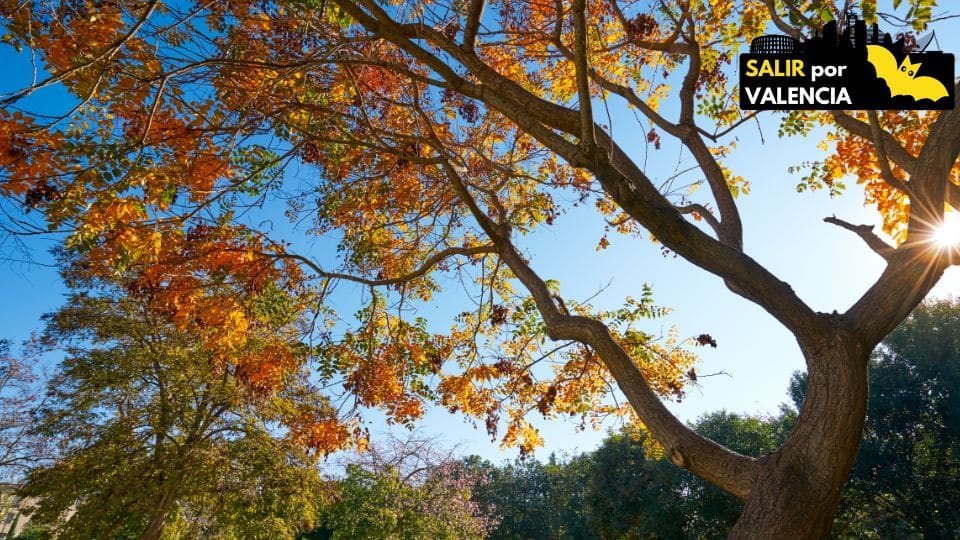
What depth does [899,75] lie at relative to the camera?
4328 millimetres

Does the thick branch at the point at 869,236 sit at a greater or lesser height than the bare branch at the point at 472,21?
lesser

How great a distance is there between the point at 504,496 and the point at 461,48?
31.9m

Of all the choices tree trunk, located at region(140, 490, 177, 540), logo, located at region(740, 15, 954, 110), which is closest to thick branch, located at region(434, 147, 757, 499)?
→ logo, located at region(740, 15, 954, 110)

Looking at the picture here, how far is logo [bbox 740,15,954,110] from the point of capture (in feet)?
13.5

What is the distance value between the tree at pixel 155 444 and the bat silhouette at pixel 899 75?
1161 centimetres

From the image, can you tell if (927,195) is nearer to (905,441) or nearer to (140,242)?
(140,242)

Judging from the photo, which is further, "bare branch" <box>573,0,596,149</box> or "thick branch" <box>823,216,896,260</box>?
"thick branch" <box>823,216,896,260</box>

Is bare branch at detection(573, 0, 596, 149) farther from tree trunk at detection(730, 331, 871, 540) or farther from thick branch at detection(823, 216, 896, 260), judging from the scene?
thick branch at detection(823, 216, 896, 260)

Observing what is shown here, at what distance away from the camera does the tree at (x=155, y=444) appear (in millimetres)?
10922

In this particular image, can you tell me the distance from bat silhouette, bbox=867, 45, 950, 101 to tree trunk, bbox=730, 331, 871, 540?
8.70 ft

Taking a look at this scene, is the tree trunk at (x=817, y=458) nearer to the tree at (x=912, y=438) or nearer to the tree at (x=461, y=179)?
the tree at (x=461, y=179)

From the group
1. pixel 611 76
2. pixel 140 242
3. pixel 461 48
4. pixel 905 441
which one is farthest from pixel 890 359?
pixel 140 242

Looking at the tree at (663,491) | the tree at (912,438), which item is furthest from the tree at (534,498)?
the tree at (912,438)

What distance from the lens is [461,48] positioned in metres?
3.70
